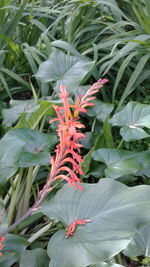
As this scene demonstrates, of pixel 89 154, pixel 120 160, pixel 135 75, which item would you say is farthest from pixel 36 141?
pixel 135 75

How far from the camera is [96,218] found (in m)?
0.93

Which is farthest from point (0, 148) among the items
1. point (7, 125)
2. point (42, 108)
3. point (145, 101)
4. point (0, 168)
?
point (145, 101)

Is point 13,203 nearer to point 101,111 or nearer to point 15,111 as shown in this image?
point 15,111

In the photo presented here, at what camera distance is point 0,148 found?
110cm

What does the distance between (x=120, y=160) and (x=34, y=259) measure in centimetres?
48

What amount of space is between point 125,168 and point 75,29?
116 cm

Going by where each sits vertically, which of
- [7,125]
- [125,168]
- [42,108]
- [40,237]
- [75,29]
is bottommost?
[40,237]

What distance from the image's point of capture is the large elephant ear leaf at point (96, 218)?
830mm

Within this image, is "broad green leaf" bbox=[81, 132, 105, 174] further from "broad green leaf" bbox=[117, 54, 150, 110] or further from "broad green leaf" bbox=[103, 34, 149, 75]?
"broad green leaf" bbox=[103, 34, 149, 75]

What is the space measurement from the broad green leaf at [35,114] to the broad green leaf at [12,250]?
1.38 feet

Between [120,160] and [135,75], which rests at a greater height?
[135,75]

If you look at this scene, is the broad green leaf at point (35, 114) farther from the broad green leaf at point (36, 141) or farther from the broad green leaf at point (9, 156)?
the broad green leaf at point (9, 156)

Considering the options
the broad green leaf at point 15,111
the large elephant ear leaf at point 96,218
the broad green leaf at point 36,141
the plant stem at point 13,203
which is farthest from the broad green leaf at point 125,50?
the large elephant ear leaf at point 96,218

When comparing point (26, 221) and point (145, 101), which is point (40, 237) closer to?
point (26, 221)
